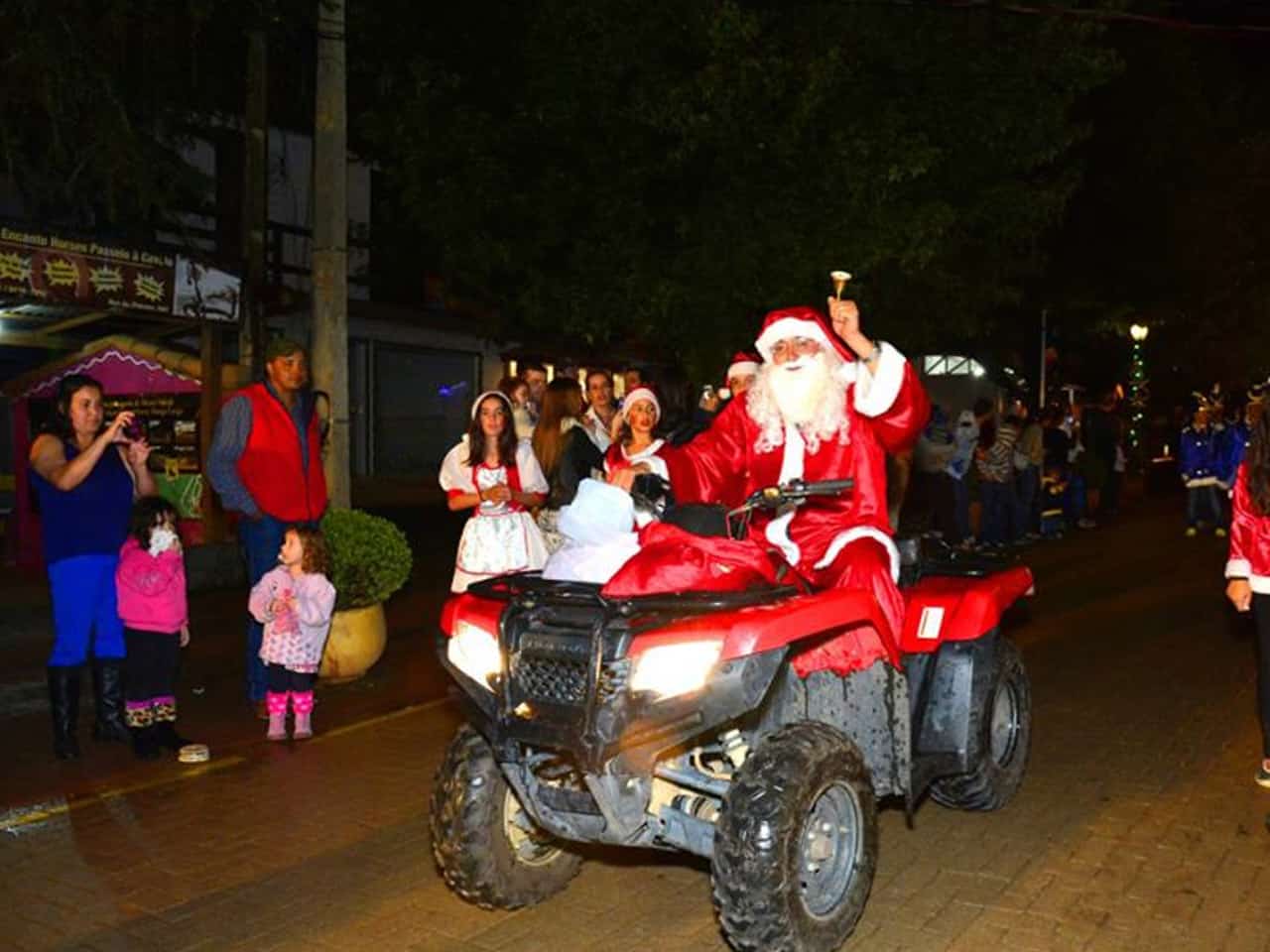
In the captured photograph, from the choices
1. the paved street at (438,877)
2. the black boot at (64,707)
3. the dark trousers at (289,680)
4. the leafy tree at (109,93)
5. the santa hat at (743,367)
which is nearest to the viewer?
the paved street at (438,877)

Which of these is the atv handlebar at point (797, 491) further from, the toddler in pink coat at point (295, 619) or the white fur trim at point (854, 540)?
the toddler in pink coat at point (295, 619)

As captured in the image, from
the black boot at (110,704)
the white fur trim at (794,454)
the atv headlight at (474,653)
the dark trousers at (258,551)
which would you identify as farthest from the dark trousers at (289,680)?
the white fur trim at (794,454)

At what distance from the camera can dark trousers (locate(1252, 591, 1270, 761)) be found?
5.69 meters

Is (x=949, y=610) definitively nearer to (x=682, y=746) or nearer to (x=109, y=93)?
(x=682, y=746)

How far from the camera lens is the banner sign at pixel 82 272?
33.7 feet

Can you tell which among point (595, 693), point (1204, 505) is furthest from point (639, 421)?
point (1204, 505)

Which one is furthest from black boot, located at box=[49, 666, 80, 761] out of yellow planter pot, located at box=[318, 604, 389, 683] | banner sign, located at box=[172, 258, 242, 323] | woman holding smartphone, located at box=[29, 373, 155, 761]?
banner sign, located at box=[172, 258, 242, 323]

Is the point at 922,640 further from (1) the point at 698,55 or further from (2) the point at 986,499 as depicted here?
(2) the point at 986,499

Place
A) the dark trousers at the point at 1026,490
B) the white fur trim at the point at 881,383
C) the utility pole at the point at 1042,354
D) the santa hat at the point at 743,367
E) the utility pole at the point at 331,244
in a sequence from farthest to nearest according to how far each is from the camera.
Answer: the utility pole at the point at 1042,354
the dark trousers at the point at 1026,490
the utility pole at the point at 331,244
the santa hat at the point at 743,367
the white fur trim at the point at 881,383

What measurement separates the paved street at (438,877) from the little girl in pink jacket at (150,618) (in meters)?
0.25

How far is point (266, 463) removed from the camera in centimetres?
735

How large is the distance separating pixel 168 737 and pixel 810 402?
3.97 meters

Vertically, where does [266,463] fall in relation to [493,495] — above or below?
above

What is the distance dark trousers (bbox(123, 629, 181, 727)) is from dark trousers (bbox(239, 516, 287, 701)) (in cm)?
71
